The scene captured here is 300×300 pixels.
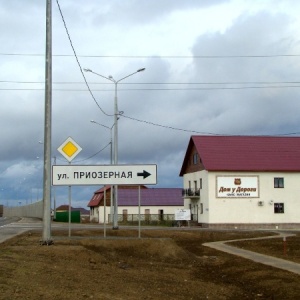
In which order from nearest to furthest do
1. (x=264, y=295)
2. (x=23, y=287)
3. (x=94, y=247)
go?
(x=23, y=287)
(x=264, y=295)
(x=94, y=247)

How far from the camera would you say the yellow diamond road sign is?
21.1 metres

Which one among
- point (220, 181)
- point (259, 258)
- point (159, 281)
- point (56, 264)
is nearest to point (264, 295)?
point (159, 281)

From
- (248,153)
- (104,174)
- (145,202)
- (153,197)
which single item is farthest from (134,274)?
(153,197)

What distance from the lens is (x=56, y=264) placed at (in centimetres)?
1488

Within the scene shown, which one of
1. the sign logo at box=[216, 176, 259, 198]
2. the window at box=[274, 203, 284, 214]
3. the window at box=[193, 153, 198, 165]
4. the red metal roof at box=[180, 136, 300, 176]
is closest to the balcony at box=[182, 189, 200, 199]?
the window at box=[193, 153, 198, 165]

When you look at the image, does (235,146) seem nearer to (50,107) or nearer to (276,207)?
(276,207)

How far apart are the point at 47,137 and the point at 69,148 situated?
1.81 metres

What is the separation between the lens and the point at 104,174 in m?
23.1

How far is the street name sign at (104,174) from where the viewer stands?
74.7 ft

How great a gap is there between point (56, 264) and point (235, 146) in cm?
4478

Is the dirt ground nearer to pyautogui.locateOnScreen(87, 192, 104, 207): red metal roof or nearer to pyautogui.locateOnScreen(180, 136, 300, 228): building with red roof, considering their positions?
pyautogui.locateOnScreen(180, 136, 300, 228): building with red roof

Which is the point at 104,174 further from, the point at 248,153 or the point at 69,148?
the point at 248,153

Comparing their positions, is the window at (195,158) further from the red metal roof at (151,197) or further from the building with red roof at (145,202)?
the red metal roof at (151,197)

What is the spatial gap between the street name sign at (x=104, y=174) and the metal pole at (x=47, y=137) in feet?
11.0
